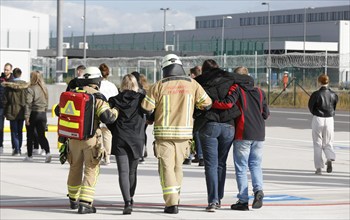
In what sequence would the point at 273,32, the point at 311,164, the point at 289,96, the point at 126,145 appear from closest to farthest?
the point at 126,145 < the point at 311,164 < the point at 289,96 < the point at 273,32

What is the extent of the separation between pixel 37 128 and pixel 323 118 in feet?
18.2

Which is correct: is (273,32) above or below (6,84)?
above

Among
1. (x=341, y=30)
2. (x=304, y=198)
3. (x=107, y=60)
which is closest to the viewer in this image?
(x=304, y=198)

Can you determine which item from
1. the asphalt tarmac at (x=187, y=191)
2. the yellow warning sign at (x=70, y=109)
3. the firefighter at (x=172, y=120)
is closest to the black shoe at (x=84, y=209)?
the asphalt tarmac at (x=187, y=191)

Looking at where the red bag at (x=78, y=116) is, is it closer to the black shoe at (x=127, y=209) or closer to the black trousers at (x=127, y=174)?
the black trousers at (x=127, y=174)

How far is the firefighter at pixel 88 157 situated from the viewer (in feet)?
38.5

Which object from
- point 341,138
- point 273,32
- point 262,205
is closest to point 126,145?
point 262,205

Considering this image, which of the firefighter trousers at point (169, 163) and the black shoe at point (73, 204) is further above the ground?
the firefighter trousers at point (169, 163)

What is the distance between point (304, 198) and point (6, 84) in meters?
7.96

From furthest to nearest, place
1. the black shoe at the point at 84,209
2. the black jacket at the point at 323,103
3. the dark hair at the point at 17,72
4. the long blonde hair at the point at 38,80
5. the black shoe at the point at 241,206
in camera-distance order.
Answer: the dark hair at the point at 17,72 → the long blonde hair at the point at 38,80 → the black jacket at the point at 323,103 → the black shoe at the point at 241,206 → the black shoe at the point at 84,209

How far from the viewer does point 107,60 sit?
63156mm

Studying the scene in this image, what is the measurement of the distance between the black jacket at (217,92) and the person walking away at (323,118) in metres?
5.19

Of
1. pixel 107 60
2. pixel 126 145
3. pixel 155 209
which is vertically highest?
pixel 107 60

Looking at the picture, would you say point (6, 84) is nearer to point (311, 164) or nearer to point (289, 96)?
point (311, 164)
